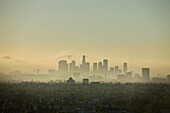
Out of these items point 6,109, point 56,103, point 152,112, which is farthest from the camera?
point 56,103

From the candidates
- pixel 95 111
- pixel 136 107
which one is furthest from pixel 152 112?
pixel 95 111

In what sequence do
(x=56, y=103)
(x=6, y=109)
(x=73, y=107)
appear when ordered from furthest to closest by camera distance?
(x=56, y=103) < (x=73, y=107) < (x=6, y=109)

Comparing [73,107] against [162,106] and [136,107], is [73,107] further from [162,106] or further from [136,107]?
[162,106]

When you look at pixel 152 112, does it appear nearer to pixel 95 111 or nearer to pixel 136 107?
pixel 136 107

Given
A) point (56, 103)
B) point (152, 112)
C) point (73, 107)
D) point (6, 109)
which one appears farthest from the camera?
point (56, 103)

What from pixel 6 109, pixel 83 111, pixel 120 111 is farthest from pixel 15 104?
pixel 120 111

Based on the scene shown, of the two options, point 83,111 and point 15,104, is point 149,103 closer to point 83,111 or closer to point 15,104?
point 83,111

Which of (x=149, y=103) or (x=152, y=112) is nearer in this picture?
(x=152, y=112)

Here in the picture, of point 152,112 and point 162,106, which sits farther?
point 162,106

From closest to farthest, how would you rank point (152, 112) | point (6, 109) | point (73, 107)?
point (152, 112)
point (6, 109)
point (73, 107)
